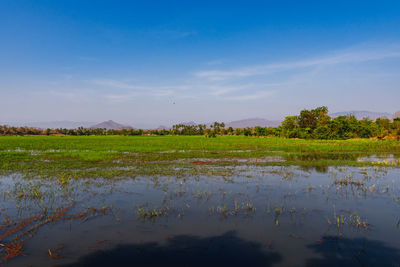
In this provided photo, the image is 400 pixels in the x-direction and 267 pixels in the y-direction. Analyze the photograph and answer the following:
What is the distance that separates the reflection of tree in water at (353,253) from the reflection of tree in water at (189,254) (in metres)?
0.98

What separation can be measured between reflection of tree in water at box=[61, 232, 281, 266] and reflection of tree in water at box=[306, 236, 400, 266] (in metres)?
0.98

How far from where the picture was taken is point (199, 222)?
638 centimetres

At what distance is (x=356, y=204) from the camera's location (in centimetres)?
775

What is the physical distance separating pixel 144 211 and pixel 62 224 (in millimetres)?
2162

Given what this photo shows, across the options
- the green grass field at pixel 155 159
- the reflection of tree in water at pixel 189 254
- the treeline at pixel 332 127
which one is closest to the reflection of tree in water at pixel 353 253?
the reflection of tree in water at pixel 189 254

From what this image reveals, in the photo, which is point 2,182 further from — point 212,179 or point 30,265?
point 212,179

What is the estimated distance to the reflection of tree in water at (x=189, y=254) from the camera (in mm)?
4660

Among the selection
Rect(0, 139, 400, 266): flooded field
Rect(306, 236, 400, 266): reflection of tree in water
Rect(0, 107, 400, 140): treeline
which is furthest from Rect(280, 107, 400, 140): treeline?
Rect(306, 236, 400, 266): reflection of tree in water

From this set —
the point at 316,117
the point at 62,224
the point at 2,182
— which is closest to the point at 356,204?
the point at 62,224

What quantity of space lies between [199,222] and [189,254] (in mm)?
1444

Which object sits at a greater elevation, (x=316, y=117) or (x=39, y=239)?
(x=316, y=117)

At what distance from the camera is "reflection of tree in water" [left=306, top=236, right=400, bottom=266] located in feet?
15.1

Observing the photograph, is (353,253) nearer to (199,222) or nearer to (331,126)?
(199,222)

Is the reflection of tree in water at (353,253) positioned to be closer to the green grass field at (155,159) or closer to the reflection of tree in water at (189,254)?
the reflection of tree in water at (189,254)
